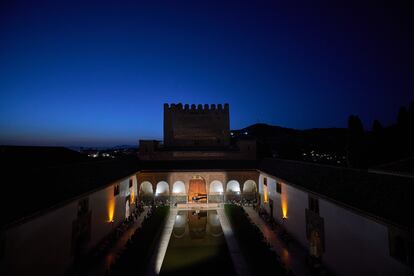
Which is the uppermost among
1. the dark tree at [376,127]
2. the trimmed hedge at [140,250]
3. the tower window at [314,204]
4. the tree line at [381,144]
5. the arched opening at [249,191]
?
the dark tree at [376,127]

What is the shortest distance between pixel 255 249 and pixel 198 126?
21336mm

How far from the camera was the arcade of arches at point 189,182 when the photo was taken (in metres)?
27.2

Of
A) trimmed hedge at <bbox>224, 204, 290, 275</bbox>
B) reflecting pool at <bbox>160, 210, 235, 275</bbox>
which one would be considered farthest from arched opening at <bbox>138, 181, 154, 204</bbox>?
trimmed hedge at <bbox>224, 204, 290, 275</bbox>

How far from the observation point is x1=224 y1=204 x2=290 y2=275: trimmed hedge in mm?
12024

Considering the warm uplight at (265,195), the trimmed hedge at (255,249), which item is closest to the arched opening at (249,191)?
the warm uplight at (265,195)

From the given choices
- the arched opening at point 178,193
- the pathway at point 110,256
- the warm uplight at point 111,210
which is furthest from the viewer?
the arched opening at point 178,193

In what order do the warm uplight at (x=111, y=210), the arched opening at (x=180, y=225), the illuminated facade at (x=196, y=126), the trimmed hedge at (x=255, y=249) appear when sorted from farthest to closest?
the illuminated facade at (x=196, y=126) → the arched opening at (x=180, y=225) → the warm uplight at (x=111, y=210) → the trimmed hedge at (x=255, y=249)

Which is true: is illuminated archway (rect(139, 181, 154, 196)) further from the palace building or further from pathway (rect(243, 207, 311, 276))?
pathway (rect(243, 207, 311, 276))

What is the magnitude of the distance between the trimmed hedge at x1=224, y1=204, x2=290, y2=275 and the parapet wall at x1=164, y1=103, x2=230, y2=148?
45.2ft

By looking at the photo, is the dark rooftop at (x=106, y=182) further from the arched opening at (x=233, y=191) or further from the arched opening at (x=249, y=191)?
the arched opening at (x=233, y=191)

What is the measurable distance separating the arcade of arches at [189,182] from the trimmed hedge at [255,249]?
19.2ft

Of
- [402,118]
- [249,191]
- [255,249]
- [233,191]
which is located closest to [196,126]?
[233,191]

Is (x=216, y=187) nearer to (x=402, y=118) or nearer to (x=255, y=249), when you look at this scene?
(x=255, y=249)

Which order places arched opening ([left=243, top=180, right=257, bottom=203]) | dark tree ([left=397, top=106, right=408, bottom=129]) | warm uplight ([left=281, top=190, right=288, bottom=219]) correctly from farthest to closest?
arched opening ([left=243, top=180, right=257, bottom=203]), dark tree ([left=397, top=106, right=408, bottom=129]), warm uplight ([left=281, top=190, right=288, bottom=219])
